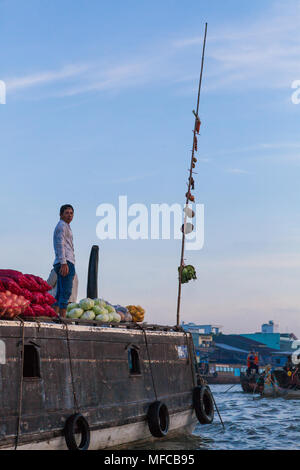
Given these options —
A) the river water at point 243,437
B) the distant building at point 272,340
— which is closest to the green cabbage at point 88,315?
the river water at point 243,437

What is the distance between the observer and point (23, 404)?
9391 millimetres

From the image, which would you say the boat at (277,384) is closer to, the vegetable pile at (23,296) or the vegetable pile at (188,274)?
the vegetable pile at (188,274)

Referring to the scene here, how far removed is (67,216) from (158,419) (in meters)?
4.31

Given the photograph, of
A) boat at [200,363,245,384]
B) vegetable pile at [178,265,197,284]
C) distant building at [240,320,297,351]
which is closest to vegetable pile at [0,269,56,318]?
vegetable pile at [178,265,197,284]

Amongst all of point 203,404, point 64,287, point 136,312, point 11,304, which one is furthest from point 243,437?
point 11,304

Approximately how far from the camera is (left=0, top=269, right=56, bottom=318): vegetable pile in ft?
31.2

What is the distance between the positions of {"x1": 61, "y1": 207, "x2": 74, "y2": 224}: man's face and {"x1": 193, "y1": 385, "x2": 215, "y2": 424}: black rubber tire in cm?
559

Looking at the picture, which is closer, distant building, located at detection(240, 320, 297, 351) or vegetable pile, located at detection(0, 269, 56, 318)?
vegetable pile, located at detection(0, 269, 56, 318)

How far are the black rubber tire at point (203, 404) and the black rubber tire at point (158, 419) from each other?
2302 millimetres

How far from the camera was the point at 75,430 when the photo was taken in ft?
34.0

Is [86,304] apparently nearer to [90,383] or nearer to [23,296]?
[90,383]

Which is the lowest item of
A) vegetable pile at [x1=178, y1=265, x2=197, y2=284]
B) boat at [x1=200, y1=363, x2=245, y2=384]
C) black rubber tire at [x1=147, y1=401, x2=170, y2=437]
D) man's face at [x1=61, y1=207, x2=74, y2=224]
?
boat at [x1=200, y1=363, x2=245, y2=384]

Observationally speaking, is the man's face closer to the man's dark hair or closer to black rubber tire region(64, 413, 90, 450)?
the man's dark hair

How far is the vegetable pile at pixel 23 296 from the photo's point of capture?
9.51m
